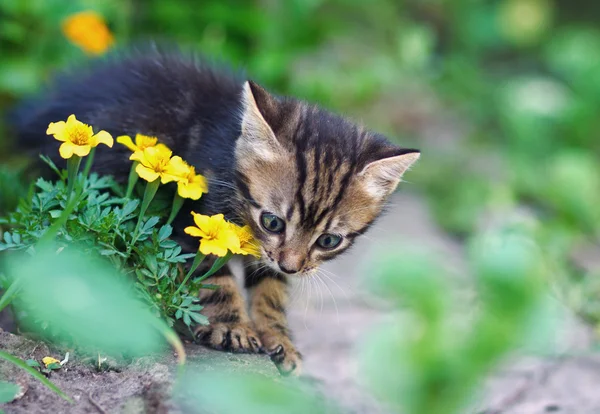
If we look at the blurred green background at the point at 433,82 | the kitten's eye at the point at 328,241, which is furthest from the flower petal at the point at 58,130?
the blurred green background at the point at 433,82

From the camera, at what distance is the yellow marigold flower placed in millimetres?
5273

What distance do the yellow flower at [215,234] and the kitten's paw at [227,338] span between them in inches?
21.4

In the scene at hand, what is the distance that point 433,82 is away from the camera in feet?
25.2

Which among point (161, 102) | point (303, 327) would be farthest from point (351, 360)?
point (161, 102)

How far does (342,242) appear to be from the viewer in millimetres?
3512

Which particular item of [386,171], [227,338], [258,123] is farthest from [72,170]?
[386,171]

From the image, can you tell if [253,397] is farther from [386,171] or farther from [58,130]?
[386,171]

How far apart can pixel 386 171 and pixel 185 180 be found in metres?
0.91

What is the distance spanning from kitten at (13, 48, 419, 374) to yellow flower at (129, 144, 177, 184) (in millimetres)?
435

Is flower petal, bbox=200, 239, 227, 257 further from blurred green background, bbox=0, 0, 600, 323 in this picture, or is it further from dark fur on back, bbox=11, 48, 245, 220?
blurred green background, bbox=0, 0, 600, 323

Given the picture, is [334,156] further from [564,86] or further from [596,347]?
[564,86]

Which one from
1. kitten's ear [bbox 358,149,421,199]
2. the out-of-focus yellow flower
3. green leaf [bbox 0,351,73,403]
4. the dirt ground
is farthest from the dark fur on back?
Answer: green leaf [bbox 0,351,73,403]

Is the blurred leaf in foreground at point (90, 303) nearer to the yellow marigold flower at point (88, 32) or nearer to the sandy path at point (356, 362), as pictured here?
the sandy path at point (356, 362)

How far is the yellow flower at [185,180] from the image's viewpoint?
3064 mm
